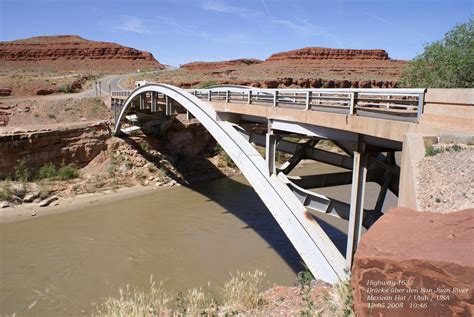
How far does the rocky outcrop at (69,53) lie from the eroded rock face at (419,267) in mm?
88494

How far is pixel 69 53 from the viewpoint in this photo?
85438 mm

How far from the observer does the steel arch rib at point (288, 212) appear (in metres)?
7.74

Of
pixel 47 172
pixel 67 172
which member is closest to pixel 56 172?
pixel 47 172

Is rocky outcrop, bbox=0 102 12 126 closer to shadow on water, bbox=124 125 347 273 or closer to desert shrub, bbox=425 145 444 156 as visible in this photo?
shadow on water, bbox=124 125 347 273

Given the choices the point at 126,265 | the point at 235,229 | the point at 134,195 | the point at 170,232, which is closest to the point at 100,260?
the point at 126,265

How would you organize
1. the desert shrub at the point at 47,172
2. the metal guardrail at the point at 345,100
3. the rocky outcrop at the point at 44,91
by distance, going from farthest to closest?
the rocky outcrop at the point at 44,91
the desert shrub at the point at 47,172
the metal guardrail at the point at 345,100

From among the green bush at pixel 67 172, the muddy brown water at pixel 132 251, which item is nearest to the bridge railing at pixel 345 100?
the muddy brown water at pixel 132 251

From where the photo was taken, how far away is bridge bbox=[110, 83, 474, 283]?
575 cm

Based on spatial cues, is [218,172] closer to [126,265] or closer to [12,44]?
[126,265]

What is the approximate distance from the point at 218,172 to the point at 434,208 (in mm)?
20240

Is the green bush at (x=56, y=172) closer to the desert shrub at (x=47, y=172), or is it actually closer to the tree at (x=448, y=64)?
the desert shrub at (x=47, y=172)

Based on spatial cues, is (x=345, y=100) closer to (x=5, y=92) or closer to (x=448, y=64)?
(x=448, y=64)

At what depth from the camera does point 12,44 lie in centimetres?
8362

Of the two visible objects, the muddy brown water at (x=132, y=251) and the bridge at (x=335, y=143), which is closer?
the bridge at (x=335, y=143)
